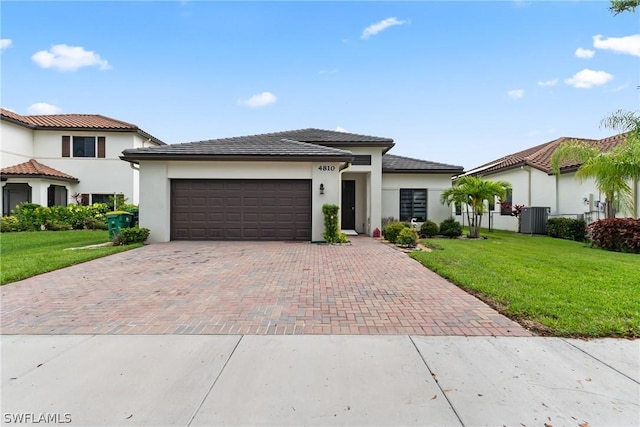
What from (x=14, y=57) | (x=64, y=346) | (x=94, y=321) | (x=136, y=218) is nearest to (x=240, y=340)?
(x=64, y=346)

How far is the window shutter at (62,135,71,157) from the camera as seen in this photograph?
20.8 metres

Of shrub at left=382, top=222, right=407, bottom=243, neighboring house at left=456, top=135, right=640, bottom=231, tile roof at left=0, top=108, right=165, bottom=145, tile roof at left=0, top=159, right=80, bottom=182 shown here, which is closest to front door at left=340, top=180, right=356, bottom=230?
shrub at left=382, top=222, right=407, bottom=243

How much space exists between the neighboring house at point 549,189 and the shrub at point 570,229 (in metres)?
0.55

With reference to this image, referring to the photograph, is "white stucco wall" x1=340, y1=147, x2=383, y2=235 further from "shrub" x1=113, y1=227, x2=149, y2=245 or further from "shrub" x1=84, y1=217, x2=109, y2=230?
"shrub" x1=84, y1=217, x2=109, y2=230

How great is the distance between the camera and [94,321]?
13.8ft

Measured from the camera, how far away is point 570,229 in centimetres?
1444

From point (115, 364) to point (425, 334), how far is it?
334cm

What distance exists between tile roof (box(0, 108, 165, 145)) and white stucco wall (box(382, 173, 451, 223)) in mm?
16647

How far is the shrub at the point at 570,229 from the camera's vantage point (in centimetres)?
1420

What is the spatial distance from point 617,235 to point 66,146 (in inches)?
1150

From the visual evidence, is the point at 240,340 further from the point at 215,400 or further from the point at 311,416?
the point at 311,416

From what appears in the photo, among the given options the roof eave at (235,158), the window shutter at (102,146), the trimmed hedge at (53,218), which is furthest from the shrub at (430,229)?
the window shutter at (102,146)

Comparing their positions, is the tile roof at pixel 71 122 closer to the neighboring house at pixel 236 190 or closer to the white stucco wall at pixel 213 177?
the neighboring house at pixel 236 190

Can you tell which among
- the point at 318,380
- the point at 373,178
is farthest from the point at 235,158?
the point at 318,380
